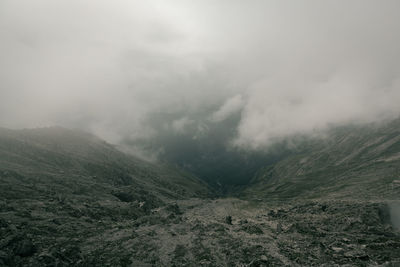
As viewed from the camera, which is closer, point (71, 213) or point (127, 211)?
point (71, 213)

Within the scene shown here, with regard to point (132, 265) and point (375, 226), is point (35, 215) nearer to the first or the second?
point (132, 265)

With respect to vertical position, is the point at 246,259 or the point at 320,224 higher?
the point at 320,224

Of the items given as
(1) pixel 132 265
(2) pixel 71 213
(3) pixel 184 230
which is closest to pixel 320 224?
(3) pixel 184 230

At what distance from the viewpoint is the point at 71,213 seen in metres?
108

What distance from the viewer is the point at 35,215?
9406 centimetres

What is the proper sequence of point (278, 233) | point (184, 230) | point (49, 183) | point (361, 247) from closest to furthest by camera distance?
point (361, 247) → point (278, 233) → point (184, 230) → point (49, 183)

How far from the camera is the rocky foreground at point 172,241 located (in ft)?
207

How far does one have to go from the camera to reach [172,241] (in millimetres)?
89438

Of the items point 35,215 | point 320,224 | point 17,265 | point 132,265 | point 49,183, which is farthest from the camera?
point 49,183

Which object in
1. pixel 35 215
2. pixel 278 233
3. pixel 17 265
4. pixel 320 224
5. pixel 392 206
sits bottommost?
pixel 17 265

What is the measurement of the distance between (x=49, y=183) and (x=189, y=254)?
11883cm

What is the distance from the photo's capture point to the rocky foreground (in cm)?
6319

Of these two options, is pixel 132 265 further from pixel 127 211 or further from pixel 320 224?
pixel 320 224

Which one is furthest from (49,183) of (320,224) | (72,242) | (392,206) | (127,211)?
(392,206)
